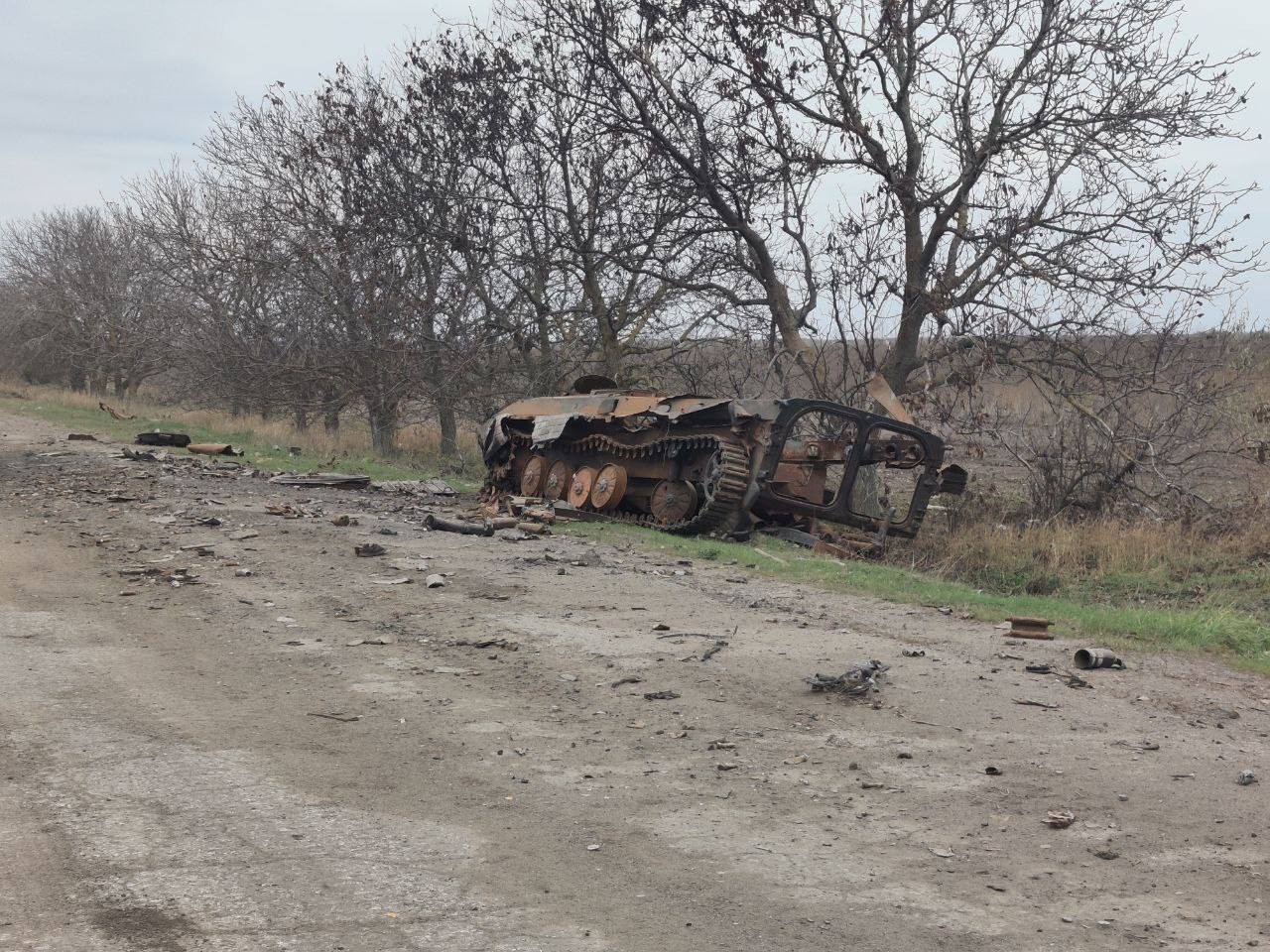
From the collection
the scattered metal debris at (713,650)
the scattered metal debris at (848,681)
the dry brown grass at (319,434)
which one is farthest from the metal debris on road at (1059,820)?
the dry brown grass at (319,434)

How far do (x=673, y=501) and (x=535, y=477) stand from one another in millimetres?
3346

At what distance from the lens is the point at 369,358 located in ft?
74.3

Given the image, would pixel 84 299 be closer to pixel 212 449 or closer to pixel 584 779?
pixel 212 449

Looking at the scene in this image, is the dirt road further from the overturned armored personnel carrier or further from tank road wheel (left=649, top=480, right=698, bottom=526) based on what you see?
tank road wheel (left=649, top=480, right=698, bottom=526)

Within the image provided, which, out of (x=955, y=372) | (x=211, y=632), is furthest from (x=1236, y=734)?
(x=955, y=372)

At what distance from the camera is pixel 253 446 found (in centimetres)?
2169

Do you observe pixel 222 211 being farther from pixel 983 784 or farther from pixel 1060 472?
pixel 983 784

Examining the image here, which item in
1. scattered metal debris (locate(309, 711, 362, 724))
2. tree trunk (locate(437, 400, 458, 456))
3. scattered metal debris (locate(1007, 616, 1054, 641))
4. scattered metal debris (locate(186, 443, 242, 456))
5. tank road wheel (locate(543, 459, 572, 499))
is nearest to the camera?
scattered metal debris (locate(309, 711, 362, 724))

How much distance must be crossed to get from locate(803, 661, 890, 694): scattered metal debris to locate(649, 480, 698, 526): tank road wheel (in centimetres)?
765

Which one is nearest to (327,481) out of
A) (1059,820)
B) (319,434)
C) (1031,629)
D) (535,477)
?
(535,477)

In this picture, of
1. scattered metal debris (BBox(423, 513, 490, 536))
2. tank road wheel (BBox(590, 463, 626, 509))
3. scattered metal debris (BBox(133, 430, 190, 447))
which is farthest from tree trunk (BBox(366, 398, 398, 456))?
scattered metal debris (BBox(423, 513, 490, 536))

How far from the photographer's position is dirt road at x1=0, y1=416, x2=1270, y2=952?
3.65m

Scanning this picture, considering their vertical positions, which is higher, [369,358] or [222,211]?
[222,211]

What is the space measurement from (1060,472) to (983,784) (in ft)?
42.8
